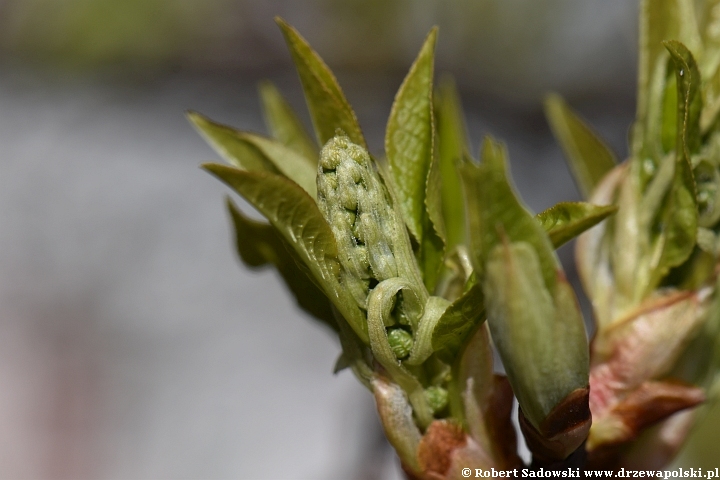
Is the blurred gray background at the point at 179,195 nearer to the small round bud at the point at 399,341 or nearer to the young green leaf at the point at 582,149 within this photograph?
the young green leaf at the point at 582,149

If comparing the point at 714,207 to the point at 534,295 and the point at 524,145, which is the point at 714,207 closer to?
the point at 534,295

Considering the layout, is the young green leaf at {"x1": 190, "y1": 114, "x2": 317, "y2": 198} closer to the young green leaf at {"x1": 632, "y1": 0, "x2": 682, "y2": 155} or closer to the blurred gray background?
the young green leaf at {"x1": 632, "y1": 0, "x2": 682, "y2": 155}

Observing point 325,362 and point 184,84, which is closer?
point 325,362

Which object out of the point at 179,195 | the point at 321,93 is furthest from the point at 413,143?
the point at 179,195

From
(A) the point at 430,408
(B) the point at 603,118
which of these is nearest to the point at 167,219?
(B) the point at 603,118

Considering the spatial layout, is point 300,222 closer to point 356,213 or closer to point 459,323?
point 356,213

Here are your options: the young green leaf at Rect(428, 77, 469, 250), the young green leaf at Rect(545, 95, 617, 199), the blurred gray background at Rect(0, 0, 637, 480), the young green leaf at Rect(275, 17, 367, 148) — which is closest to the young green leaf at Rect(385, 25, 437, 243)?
the young green leaf at Rect(275, 17, 367, 148)

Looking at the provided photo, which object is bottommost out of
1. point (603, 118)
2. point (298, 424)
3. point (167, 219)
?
point (298, 424)

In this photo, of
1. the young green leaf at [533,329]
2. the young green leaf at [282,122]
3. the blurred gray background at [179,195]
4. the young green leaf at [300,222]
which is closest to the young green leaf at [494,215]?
the young green leaf at [533,329]
